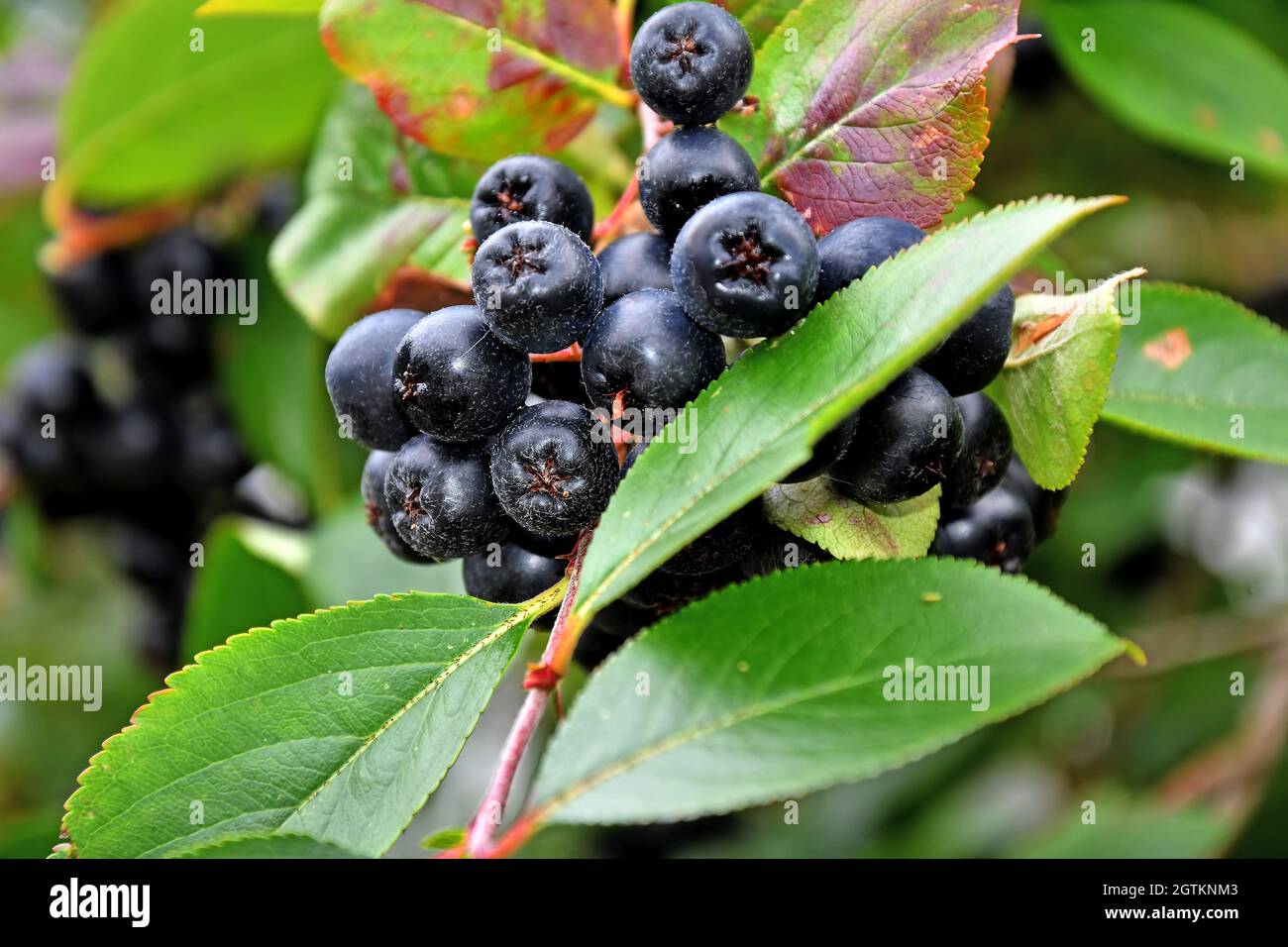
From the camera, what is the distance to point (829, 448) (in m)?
1.03

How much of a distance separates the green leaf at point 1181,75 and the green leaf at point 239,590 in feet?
5.37

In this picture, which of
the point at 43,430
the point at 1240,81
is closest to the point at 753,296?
the point at 1240,81

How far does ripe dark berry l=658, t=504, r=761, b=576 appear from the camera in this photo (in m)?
1.08

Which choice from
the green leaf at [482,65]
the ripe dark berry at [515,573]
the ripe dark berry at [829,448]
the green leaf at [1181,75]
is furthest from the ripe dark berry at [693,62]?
the green leaf at [1181,75]

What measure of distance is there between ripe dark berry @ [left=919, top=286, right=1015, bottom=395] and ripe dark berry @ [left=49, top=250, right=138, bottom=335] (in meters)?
1.97

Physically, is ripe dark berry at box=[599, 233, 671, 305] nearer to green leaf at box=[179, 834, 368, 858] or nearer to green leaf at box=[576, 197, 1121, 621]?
green leaf at box=[576, 197, 1121, 621]

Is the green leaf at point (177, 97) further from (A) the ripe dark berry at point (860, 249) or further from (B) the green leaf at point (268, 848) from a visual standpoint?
(B) the green leaf at point (268, 848)

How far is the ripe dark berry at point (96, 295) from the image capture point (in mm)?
2457

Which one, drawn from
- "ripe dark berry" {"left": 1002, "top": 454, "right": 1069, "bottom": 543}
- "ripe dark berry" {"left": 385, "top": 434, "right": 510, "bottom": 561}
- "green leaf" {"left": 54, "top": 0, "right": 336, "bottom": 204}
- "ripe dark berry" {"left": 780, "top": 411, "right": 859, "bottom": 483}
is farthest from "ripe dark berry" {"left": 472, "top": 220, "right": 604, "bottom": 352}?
"green leaf" {"left": 54, "top": 0, "right": 336, "bottom": 204}

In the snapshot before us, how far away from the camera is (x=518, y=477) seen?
1067 mm

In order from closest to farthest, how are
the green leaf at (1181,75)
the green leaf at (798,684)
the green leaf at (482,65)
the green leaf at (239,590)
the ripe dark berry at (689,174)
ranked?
the green leaf at (798,684), the ripe dark berry at (689,174), the green leaf at (482,65), the green leaf at (1181,75), the green leaf at (239,590)

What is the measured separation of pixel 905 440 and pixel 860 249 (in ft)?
0.59
